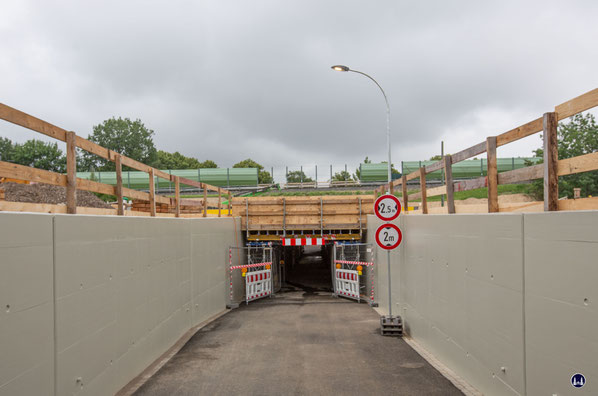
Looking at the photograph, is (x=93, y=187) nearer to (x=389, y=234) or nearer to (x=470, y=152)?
(x=470, y=152)

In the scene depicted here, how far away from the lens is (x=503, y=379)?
473 centimetres

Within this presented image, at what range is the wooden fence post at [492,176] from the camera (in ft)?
18.0

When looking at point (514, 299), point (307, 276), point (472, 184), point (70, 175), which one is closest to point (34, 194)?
point (70, 175)

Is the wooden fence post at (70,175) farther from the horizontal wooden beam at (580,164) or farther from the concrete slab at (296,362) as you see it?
the horizontal wooden beam at (580,164)

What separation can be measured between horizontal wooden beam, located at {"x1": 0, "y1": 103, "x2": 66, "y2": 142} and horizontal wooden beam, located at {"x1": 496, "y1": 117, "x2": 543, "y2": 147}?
16.8 ft

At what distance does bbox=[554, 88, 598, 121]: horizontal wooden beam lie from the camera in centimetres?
375

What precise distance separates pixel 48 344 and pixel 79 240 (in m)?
1.17

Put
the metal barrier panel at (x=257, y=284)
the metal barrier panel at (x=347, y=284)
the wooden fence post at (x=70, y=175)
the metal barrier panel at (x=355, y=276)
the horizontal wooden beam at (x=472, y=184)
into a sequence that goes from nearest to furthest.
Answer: the wooden fence post at (x=70, y=175) → the horizontal wooden beam at (x=472, y=184) → the metal barrier panel at (x=257, y=284) → the metal barrier panel at (x=355, y=276) → the metal barrier panel at (x=347, y=284)

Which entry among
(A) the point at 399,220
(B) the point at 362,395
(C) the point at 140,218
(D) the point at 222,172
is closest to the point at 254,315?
(A) the point at 399,220

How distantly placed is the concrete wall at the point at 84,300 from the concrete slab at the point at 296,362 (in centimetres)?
67

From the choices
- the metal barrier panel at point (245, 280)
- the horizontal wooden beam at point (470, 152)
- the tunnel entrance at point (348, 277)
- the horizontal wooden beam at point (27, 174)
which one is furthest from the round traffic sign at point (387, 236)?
the metal barrier panel at point (245, 280)

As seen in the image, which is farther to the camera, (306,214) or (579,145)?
(579,145)

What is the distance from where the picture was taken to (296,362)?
23.9ft

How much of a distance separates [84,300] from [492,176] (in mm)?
4922
